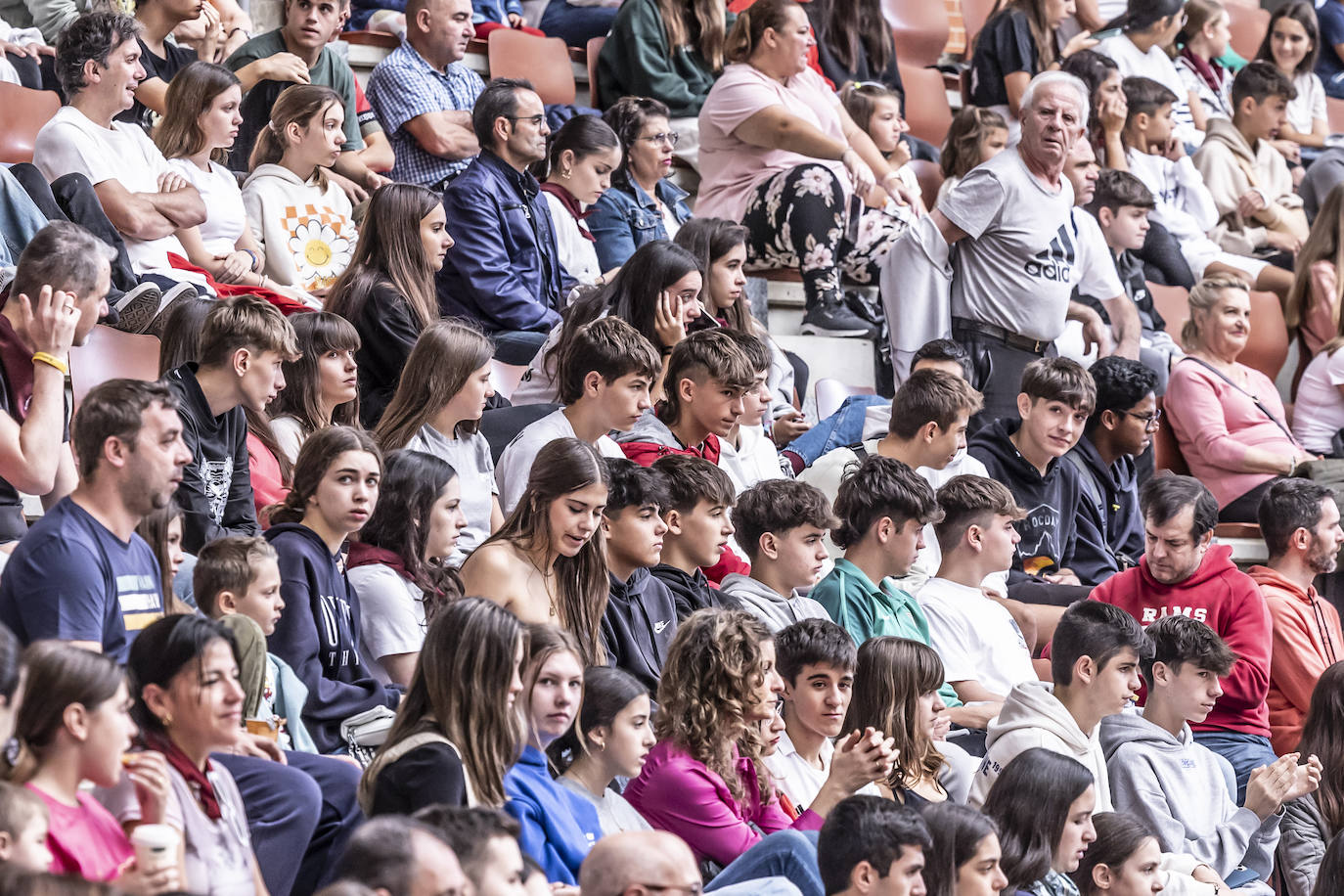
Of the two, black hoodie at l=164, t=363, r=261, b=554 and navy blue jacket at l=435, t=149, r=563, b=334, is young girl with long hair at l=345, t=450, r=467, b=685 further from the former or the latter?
navy blue jacket at l=435, t=149, r=563, b=334

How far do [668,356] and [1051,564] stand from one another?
4.30 ft

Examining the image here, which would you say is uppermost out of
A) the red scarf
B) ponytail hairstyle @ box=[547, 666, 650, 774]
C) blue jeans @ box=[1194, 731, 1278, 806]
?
the red scarf

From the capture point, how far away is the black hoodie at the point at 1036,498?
220 inches

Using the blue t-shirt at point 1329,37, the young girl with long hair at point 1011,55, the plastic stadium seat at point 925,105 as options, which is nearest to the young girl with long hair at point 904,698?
the young girl with long hair at point 1011,55

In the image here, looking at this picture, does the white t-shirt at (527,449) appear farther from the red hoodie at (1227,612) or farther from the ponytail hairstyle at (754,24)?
the ponytail hairstyle at (754,24)

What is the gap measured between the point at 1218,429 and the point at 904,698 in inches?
113

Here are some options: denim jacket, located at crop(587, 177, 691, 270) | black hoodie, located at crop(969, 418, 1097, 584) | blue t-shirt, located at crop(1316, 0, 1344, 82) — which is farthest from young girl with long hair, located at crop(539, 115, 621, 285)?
blue t-shirt, located at crop(1316, 0, 1344, 82)

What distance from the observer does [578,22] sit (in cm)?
769

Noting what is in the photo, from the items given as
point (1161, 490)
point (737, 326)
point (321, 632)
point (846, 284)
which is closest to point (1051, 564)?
point (1161, 490)

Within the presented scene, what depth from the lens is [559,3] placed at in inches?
307

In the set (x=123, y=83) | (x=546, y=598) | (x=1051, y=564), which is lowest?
(x=1051, y=564)

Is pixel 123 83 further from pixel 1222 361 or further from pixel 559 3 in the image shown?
pixel 1222 361

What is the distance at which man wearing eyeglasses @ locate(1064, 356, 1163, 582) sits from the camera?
229 inches

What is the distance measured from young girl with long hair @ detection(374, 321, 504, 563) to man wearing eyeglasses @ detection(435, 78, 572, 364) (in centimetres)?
112
